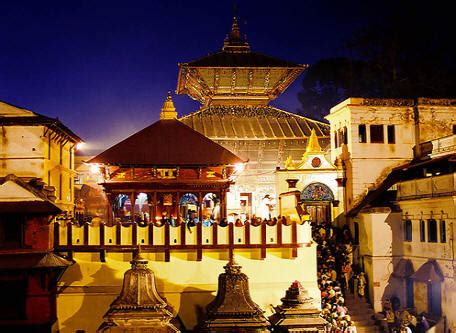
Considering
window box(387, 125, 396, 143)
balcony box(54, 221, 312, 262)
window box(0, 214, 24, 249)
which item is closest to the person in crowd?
balcony box(54, 221, 312, 262)

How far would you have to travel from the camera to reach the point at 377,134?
3753 centimetres

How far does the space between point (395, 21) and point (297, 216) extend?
94.5 feet

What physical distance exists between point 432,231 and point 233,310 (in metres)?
12.7

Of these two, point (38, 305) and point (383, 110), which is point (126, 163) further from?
point (383, 110)

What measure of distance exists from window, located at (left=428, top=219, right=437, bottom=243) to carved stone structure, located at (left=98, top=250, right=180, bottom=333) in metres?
14.1

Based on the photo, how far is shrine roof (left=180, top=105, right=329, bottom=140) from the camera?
4185 centimetres

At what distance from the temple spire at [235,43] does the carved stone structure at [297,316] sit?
93.8 ft

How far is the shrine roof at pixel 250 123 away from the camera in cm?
4185

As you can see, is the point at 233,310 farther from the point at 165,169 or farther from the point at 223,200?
the point at 165,169

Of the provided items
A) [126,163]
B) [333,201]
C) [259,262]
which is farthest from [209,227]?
[333,201]

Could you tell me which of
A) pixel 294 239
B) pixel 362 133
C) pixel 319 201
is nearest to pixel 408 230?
pixel 319 201

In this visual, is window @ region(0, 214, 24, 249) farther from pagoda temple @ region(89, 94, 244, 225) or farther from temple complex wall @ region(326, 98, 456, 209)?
temple complex wall @ region(326, 98, 456, 209)

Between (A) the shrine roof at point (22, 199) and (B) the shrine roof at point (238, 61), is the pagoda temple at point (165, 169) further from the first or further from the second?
(B) the shrine roof at point (238, 61)

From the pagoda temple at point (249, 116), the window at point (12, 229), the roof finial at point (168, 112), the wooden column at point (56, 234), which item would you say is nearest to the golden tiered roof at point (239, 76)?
the pagoda temple at point (249, 116)
